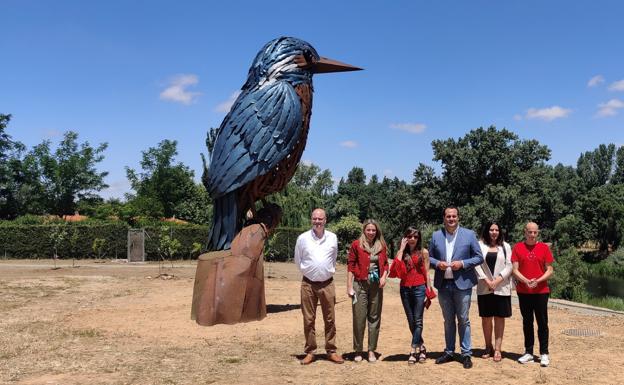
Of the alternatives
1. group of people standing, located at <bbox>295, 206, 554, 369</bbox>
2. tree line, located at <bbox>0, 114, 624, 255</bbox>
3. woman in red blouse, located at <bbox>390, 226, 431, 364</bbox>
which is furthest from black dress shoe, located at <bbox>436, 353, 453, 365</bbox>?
tree line, located at <bbox>0, 114, 624, 255</bbox>

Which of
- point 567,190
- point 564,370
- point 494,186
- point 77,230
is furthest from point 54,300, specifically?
point 567,190

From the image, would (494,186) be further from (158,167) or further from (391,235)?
(158,167)

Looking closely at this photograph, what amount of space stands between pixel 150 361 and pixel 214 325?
196 centimetres

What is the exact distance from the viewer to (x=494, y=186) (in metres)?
26.3

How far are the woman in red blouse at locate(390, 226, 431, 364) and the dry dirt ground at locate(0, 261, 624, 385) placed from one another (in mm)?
475

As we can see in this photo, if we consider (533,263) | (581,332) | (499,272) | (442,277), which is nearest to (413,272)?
(442,277)

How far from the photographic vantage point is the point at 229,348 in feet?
20.9

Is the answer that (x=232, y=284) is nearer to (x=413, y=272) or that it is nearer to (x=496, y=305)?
(x=413, y=272)

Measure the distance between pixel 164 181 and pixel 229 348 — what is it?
1633 inches

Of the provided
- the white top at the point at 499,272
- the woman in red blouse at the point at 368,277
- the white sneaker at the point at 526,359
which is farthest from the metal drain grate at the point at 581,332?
the woman in red blouse at the point at 368,277

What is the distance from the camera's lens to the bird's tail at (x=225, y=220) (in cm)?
848

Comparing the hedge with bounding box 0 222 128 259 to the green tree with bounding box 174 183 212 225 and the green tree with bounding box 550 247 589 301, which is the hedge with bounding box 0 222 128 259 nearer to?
the green tree with bounding box 174 183 212 225

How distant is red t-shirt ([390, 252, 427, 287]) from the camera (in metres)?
Answer: 5.32

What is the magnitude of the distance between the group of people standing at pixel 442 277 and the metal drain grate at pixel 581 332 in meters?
2.37
